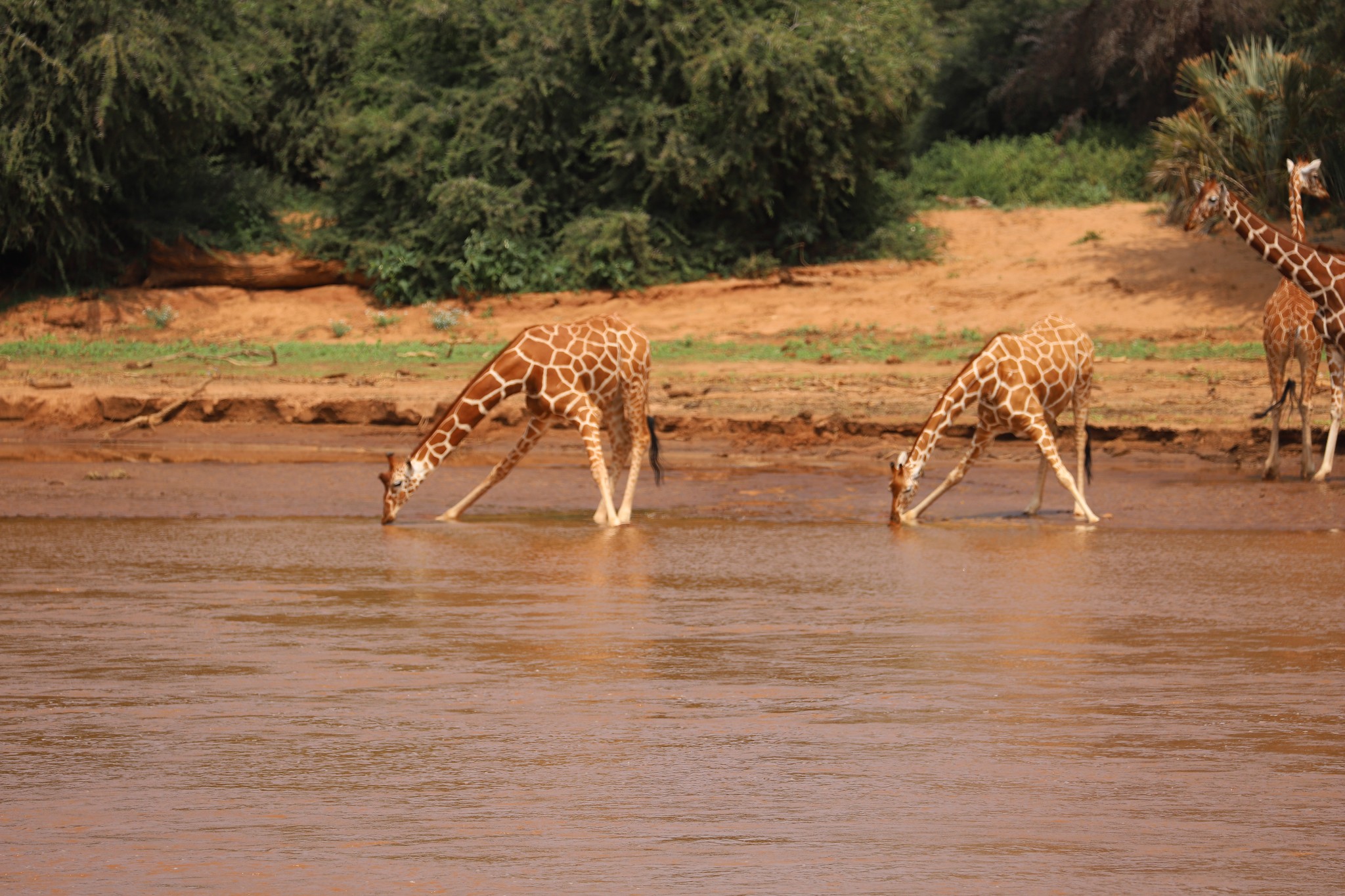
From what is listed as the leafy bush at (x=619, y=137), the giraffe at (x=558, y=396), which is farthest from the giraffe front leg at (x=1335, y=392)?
the leafy bush at (x=619, y=137)

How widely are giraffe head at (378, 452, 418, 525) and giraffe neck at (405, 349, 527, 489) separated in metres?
0.24

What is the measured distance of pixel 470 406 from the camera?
39.7ft

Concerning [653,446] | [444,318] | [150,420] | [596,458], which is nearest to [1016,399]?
[653,446]

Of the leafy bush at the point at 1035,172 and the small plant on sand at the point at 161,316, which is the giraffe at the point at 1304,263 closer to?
the leafy bush at the point at 1035,172

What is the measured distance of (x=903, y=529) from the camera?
445 inches

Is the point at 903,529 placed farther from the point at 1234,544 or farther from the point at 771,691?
the point at 771,691

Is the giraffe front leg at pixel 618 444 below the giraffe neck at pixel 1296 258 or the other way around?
below

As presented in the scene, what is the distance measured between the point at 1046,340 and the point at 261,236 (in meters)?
16.7

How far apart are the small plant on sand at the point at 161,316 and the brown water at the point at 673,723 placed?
574 inches

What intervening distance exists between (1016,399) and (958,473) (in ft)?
2.19

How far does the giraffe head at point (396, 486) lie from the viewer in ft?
38.1

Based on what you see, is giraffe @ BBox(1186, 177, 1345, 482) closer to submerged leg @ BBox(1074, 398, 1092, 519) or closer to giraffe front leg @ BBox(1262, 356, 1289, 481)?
giraffe front leg @ BBox(1262, 356, 1289, 481)

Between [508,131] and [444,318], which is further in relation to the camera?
[508,131]

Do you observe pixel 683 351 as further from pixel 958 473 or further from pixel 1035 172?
pixel 1035 172
